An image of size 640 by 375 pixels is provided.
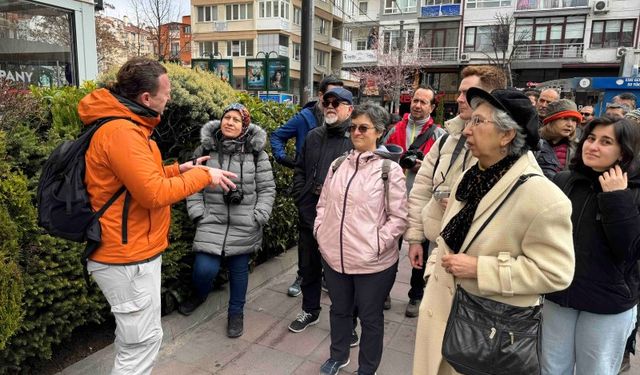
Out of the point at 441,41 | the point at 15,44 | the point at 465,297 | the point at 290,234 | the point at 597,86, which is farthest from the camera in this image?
the point at 441,41

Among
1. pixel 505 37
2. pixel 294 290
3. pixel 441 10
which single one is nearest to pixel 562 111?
pixel 294 290

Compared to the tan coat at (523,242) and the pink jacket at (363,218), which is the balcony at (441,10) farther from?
the tan coat at (523,242)

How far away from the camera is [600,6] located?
102 feet

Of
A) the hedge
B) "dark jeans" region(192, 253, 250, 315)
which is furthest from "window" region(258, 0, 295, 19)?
"dark jeans" region(192, 253, 250, 315)

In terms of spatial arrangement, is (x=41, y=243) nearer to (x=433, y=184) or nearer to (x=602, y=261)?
(x=433, y=184)

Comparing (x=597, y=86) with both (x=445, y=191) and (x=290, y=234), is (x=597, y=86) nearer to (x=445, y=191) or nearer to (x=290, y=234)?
(x=290, y=234)

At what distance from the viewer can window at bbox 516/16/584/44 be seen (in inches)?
1280

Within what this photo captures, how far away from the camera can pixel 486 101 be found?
1899 millimetres

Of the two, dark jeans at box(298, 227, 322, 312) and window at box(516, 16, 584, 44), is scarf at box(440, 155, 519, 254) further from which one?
window at box(516, 16, 584, 44)

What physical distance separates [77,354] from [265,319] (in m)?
1.50

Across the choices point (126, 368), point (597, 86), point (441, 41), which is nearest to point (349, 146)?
point (126, 368)

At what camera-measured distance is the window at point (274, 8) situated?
39.2 metres

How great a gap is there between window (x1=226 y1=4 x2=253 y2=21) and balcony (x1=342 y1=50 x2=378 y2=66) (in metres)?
10.2

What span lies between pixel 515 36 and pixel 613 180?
37135 millimetres
